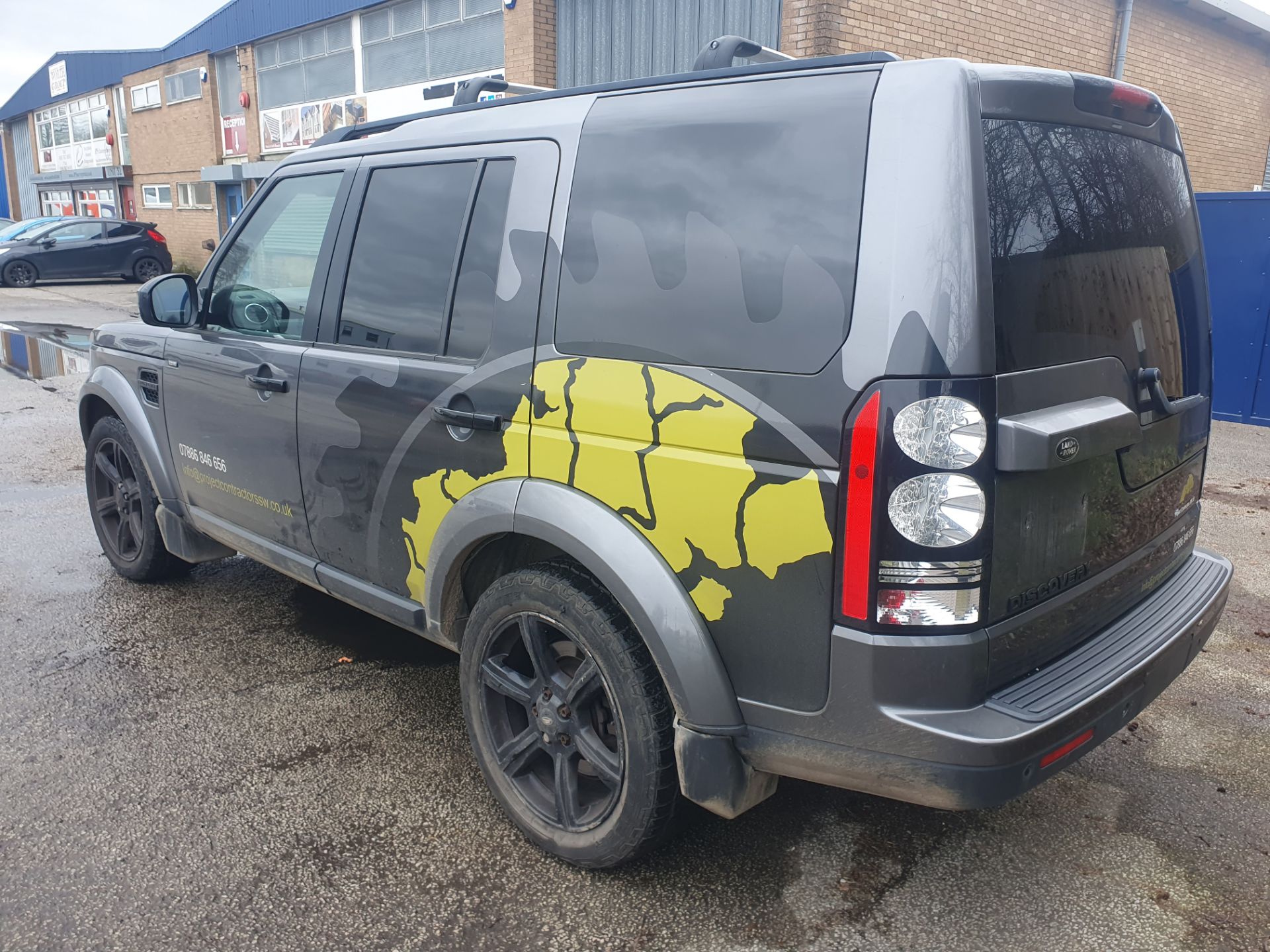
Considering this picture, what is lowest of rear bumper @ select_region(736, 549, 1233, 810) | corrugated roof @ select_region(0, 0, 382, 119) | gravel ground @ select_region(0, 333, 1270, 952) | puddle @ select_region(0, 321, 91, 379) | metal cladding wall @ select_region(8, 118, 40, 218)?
gravel ground @ select_region(0, 333, 1270, 952)

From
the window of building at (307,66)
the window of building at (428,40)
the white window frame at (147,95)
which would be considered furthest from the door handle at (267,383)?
the white window frame at (147,95)

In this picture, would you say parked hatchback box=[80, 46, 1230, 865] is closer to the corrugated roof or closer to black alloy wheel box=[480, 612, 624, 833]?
black alloy wheel box=[480, 612, 624, 833]

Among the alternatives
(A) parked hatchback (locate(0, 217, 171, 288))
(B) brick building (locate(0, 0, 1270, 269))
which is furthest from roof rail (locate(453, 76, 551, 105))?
(A) parked hatchback (locate(0, 217, 171, 288))

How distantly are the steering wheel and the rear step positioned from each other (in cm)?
270

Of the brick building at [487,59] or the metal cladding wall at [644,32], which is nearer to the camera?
the metal cladding wall at [644,32]

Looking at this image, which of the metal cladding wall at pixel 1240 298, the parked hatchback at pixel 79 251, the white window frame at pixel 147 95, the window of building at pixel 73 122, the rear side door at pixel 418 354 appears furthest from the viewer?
the window of building at pixel 73 122

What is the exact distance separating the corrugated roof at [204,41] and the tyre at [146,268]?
17.9 ft

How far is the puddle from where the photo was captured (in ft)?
37.4

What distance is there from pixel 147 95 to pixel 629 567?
103ft

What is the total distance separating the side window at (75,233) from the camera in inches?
893

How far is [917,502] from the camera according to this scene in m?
1.96

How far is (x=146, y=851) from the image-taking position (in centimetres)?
272

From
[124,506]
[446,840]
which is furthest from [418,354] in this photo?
[124,506]

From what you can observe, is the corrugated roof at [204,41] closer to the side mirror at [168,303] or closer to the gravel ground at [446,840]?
the side mirror at [168,303]
